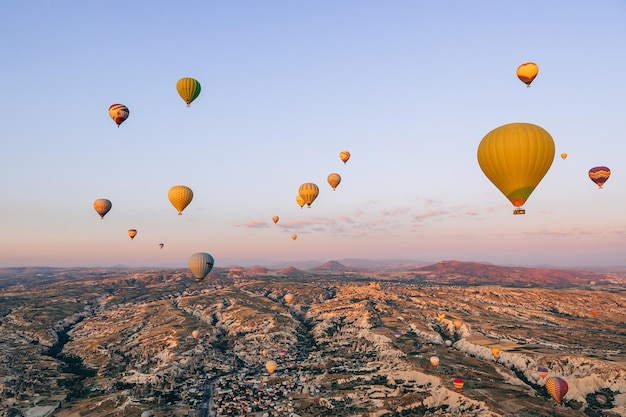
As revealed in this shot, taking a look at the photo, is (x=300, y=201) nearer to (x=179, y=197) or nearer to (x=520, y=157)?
(x=179, y=197)

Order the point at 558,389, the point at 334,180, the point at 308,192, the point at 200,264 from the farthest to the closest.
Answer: the point at 334,180 < the point at 308,192 < the point at 200,264 < the point at 558,389

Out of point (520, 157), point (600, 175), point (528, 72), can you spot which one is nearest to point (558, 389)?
point (600, 175)

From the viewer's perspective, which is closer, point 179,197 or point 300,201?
point 179,197

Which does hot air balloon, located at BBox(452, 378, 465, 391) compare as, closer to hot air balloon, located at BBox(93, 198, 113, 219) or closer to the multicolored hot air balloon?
the multicolored hot air balloon

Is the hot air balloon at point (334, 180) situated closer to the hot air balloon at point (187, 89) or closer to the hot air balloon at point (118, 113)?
the hot air balloon at point (187, 89)

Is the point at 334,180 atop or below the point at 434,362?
atop

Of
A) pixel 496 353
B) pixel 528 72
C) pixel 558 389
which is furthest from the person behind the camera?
pixel 496 353

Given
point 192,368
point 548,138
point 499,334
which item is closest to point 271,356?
point 192,368

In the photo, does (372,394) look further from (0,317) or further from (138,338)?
(0,317)

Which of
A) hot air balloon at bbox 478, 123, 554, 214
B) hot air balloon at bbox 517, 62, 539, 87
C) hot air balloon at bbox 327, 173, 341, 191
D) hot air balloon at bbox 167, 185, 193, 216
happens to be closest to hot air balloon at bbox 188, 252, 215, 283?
hot air balloon at bbox 167, 185, 193, 216

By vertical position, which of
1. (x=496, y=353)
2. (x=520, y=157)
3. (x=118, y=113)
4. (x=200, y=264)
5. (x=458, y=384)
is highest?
(x=118, y=113)
